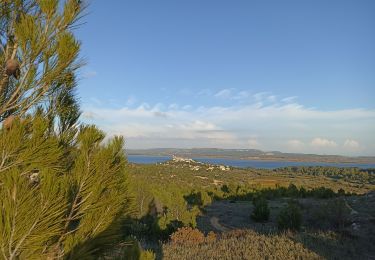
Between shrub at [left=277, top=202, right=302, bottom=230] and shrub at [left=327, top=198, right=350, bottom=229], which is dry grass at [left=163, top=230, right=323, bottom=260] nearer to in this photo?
shrub at [left=277, top=202, right=302, bottom=230]

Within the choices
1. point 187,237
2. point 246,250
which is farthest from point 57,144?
point 187,237

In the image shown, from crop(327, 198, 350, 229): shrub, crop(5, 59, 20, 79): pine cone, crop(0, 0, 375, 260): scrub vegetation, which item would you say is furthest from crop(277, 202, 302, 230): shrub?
crop(5, 59, 20, 79): pine cone

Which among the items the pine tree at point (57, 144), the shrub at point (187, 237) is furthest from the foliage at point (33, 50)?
the shrub at point (187, 237)

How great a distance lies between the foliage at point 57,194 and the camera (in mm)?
2602

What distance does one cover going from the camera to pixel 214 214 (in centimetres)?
2736

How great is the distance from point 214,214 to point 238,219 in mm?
3413

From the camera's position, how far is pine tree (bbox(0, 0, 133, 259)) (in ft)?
10.1

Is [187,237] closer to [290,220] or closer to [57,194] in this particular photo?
[290,220]

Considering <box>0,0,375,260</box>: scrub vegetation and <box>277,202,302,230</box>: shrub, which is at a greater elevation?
<box>0,0,375,260</box>: scrub vegetation

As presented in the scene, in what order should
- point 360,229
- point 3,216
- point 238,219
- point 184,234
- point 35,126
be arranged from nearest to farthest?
point 3,216
point 35,126
point 184,234
point 360,229
point 238,219

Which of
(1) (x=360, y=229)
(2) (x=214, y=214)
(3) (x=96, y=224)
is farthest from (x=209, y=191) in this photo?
(3) (x=96, y=224)

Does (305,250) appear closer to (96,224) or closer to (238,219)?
(96,224)

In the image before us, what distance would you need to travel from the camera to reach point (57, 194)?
2.76 m

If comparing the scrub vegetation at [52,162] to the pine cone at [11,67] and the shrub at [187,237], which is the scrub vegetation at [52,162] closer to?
the pine cone at [11,67]
